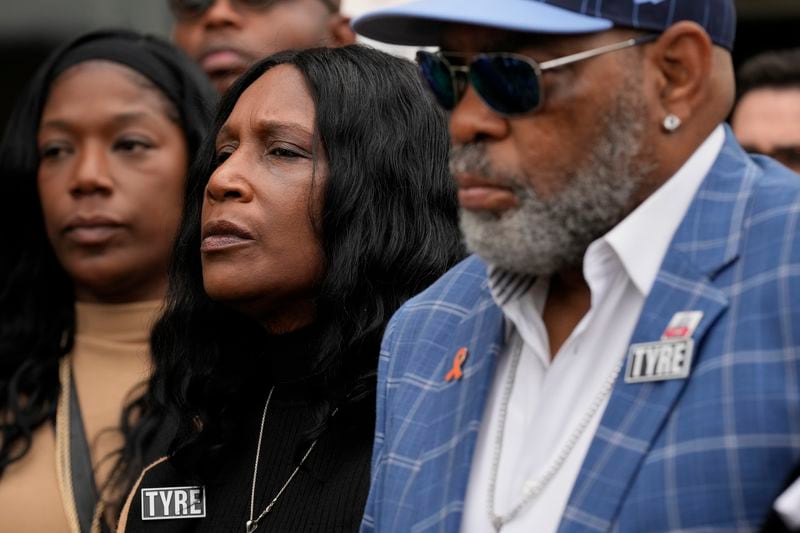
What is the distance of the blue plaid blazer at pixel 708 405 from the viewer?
2.28 metres

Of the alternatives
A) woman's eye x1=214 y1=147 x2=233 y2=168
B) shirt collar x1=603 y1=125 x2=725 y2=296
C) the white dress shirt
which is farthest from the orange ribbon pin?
woman's eye x1=214 y1=147 x2=233 y2=168

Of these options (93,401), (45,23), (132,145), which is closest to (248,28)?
(132,145)

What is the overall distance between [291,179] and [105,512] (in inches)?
53.3

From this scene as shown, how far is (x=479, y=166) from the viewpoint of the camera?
267 cm

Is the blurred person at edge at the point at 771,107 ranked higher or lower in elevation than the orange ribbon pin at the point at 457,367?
higher

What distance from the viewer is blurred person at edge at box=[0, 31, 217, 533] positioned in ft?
16.3

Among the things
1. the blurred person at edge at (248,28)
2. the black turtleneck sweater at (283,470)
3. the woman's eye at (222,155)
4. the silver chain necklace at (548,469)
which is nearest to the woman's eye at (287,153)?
the woman's eye at (222,155)

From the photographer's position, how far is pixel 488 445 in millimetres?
2705

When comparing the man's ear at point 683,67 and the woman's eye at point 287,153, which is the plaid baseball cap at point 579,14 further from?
the woman's eye at point 287,153

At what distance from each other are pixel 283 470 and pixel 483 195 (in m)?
1.23

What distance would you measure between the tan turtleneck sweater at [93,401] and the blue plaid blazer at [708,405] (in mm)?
2051

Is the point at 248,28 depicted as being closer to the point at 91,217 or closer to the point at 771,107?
the point at 91,217

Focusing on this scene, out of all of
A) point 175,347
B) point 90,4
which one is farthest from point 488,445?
point 90,4

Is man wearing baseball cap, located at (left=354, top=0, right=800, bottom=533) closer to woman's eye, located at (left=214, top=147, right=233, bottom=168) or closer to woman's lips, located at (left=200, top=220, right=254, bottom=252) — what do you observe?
woman's lips, located at (left=200, top=220, right=254, bottom=252)
